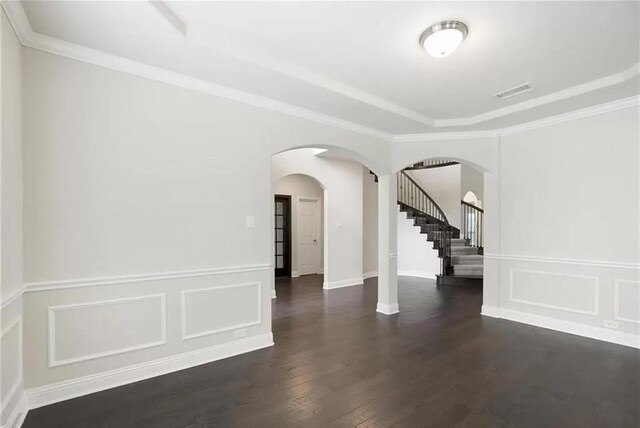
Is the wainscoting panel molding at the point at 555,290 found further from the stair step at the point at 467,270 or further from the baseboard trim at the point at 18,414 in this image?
the baseboard trim at the point at 18,414

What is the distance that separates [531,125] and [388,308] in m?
3.26

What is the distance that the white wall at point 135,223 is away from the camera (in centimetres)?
249

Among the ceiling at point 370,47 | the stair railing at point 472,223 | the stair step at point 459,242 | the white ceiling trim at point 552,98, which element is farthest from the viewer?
the stair railing at point 472,223

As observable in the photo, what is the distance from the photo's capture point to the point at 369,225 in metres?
8.37

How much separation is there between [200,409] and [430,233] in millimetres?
6934

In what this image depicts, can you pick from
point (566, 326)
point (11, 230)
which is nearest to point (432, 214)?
point (566, 326)

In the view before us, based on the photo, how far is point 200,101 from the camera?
325cm

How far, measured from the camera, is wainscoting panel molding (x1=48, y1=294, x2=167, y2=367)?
8.30 feet

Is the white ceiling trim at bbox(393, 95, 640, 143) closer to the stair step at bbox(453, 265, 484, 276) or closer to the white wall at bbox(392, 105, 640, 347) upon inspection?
the white wall at bbox(392, 105, 640, 347)

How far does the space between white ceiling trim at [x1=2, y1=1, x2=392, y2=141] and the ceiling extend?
65 millimetres

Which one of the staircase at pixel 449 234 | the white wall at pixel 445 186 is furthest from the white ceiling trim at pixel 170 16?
the white wall at pixel 445 186

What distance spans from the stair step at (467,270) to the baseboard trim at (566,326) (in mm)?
2714

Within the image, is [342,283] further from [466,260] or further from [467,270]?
[466,260]

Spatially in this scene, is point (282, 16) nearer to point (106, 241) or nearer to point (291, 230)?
point (106, 241)
